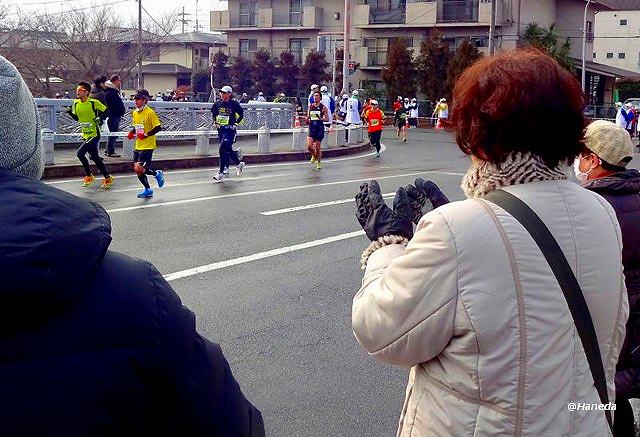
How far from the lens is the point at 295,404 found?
16.8 ft

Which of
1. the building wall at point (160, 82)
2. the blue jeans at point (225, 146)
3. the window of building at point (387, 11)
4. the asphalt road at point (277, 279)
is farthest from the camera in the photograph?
the building wall at point (160, 82)

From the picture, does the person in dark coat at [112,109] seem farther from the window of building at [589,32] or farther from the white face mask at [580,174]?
the window of building at [589,32]

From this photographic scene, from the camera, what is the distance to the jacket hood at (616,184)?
3.58m

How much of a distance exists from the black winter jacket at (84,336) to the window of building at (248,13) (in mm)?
59361

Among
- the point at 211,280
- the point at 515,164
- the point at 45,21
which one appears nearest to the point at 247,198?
the point at 211,280

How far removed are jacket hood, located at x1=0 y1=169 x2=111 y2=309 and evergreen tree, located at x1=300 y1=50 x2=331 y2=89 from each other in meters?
53.0

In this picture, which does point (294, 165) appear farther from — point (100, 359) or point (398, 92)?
point (398, 92)

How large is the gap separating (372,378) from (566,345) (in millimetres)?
3559

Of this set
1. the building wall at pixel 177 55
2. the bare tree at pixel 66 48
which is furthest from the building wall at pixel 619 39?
the bare tree at pixel 66 48

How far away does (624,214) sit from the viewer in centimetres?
353

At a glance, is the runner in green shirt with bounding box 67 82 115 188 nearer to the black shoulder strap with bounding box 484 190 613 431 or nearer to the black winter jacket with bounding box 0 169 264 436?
the black shoulder strap with bounding box 484 190 613 431

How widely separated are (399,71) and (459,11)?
594 centimetres

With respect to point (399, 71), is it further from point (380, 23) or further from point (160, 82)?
point (160, 82)

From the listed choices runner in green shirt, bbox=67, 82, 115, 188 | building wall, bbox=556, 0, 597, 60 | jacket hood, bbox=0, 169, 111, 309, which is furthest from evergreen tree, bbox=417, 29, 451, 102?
jacket hood, bbox=0, 169, 111, 309
